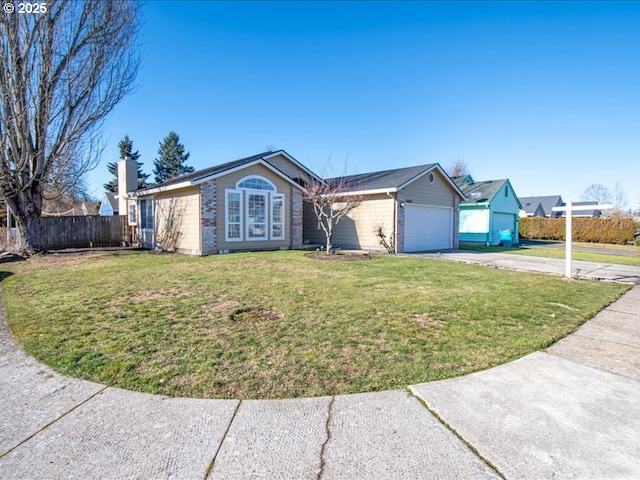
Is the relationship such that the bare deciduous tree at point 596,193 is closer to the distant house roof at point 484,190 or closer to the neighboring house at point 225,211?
the distant house roof at point 484,190

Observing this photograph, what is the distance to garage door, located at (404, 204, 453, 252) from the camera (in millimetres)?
15258

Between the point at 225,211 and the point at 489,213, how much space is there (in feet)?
56.9

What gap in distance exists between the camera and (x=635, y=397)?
272cm

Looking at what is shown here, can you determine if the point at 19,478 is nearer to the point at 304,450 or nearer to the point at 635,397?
the point at 304,450

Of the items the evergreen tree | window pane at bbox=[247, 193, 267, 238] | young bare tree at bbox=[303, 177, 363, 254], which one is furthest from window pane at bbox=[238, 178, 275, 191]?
the evergreen tree

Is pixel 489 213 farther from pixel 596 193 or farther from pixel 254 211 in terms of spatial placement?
pixel 596 193

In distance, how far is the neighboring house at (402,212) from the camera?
14.6 m

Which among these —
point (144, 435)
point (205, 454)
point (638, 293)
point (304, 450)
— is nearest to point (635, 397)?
point (304, 450)

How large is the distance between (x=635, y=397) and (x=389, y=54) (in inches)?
626

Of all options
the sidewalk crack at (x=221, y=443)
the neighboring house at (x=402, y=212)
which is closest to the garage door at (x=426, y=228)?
the neighboring house at (x=402, y=212)

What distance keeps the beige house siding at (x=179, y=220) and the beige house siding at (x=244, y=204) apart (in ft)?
2.68

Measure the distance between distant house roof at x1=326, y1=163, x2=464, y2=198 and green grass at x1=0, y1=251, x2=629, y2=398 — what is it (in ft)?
22.2

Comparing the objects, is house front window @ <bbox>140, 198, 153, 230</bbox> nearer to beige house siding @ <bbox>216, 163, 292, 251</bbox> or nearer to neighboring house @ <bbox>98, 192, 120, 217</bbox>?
beige house siding @ <bbox>216, 163, 292, 251</bbox>

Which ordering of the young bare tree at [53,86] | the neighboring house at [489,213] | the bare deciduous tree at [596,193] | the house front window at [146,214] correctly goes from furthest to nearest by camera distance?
the bare deciduous tree at [596,193]
the neighboring house at [489,213]
the house front window at [146,214]
the young bare tree at [53,86]
